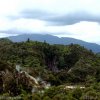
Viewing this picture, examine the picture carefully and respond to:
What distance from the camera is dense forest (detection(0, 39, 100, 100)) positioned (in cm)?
4476

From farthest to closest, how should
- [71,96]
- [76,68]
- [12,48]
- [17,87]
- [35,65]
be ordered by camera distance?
[12,48] → [35,65] → [76,68] → [17,87] → [71,96]

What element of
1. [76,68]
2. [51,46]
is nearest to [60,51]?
[51,46]

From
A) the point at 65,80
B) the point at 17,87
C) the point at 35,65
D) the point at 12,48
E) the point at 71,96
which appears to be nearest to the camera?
the point at 71,96

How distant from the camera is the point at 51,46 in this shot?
4473 inches

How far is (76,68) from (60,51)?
26.3 meters

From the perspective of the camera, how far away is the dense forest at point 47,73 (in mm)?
44763

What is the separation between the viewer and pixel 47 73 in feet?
245

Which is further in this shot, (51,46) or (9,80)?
(51,46)

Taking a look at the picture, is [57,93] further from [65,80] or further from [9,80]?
[65,80]

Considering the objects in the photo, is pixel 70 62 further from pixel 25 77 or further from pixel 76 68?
pixel 25 77

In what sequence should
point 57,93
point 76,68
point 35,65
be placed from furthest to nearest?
point 35,65 → point 76,68 → point 57,93

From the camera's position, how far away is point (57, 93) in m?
44.7

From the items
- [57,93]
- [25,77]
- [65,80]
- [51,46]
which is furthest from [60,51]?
[57,93]

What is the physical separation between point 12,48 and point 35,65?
1421 centimetres
